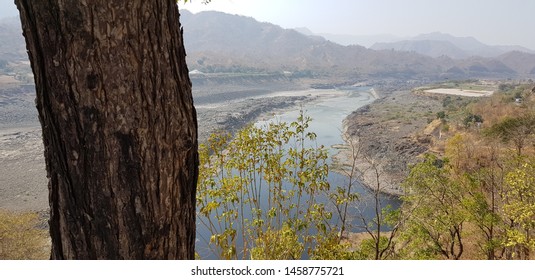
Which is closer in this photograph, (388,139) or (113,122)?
(113,122)

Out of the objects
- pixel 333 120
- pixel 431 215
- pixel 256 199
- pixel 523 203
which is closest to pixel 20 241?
pixel 256 199

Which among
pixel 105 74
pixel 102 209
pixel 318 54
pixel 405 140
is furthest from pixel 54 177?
pixel 318 54

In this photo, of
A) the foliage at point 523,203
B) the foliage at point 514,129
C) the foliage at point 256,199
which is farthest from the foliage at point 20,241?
the foliage at point 514,129

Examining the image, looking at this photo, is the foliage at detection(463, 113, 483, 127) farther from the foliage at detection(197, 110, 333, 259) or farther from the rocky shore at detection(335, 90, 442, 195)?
the foliage at detection(197, 110, 333, 259)

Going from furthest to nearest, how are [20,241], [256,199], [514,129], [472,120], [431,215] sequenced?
[472,120] < [514,129] < [20,241] < [431,215] < [256,199]

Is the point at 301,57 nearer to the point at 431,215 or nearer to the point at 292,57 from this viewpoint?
the point at 292,57

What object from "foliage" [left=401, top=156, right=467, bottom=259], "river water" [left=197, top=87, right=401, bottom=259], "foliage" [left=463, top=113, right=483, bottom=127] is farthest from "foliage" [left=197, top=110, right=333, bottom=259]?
"foliage" [left=463, top=113, right=483, bottom=127]

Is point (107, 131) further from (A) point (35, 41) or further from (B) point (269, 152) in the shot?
(B) point (269, 152)

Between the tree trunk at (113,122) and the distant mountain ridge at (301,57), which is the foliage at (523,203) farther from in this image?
the distant mountain ridge at (301,57)
